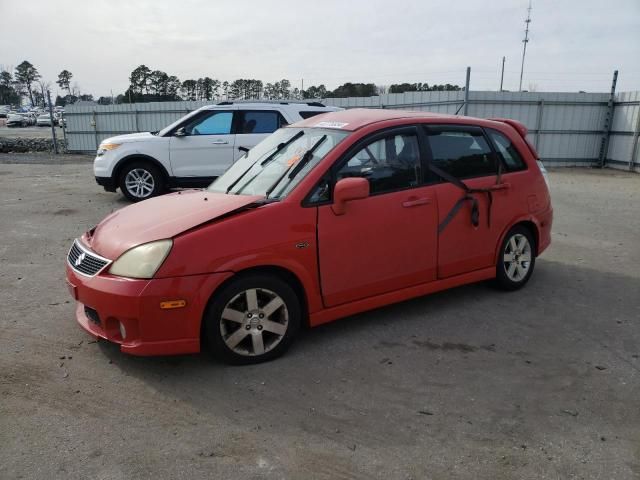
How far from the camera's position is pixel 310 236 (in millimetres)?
3684

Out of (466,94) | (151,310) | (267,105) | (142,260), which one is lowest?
(151,310)

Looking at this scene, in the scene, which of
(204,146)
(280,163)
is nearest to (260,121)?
(204,146)

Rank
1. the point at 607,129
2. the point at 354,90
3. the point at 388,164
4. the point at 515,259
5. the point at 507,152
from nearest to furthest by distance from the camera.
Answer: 1. the point at 388,164
2. the point at 507,152
3. the point at 515,259
4. the point at 607,129
5. the point at 354,90

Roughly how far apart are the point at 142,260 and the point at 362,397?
5.46ft

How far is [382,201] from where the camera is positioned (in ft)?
13.2

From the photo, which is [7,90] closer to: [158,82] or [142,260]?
[158,82]

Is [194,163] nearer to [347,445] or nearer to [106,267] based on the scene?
[106,267]

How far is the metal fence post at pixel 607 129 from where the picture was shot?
16.9 meters

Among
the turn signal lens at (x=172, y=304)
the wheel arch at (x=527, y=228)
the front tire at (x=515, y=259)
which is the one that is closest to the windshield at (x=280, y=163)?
the turn signal lens at (x=172, y=304)

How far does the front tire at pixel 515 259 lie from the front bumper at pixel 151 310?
2.86 metres

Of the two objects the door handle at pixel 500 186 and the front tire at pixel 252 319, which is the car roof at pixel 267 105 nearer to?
the door handle at pixel 500 186

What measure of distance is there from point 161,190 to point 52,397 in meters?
7.05

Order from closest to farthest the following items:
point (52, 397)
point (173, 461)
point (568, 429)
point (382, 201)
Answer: point (173, 461) < point (568, 429) < point (52, 397) < point (382, 201)

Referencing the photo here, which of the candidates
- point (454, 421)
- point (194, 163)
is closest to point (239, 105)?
point (194, 163)
